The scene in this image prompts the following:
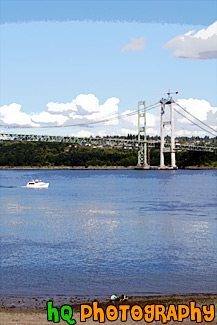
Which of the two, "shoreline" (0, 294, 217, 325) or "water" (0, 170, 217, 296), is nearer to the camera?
"shoreline" (0, 294, 217, 325)

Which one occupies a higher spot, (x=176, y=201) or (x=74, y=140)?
(x=74, y=140)

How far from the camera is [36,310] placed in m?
14.0

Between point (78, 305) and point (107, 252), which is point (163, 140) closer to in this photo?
point (107, 252)

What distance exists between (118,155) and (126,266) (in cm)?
17186

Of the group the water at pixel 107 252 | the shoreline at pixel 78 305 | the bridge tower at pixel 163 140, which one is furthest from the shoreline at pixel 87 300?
the bridge tower at pixel 163 140

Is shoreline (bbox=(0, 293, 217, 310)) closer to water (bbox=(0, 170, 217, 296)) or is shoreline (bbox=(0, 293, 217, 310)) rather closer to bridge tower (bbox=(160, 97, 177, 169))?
water (bbox=(0, 170, 217, 296))

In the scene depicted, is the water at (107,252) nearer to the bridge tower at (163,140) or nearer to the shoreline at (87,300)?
the shoreline at (87,300)

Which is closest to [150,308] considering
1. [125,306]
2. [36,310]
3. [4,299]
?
[125,306]

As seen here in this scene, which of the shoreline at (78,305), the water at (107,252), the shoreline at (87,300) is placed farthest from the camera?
the water at (107,252)

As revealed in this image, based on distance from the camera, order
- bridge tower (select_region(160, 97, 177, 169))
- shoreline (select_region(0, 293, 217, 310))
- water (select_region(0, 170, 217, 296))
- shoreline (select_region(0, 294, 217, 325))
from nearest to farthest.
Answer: shoreline (select_region(0, 294, 217, 325)) < shoreline (select_region(0, 293, 217, 310)) < water (select_region(0, 170, 217, 296)) < bridge tower (select_region(160, 97, 177, 169))

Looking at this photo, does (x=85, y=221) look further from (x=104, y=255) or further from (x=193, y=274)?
(x=193, y=274)

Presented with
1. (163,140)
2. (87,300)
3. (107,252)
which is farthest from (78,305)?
(163,140)

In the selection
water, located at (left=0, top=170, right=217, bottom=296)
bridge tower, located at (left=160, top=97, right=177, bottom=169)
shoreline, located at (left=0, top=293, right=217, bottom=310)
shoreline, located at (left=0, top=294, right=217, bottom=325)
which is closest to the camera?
shoreline, located at (left=0, top=294, right=217, bottom=325)

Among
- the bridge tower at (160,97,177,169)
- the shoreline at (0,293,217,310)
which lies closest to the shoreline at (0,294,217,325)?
the shoreline at (0,293,217,310)
